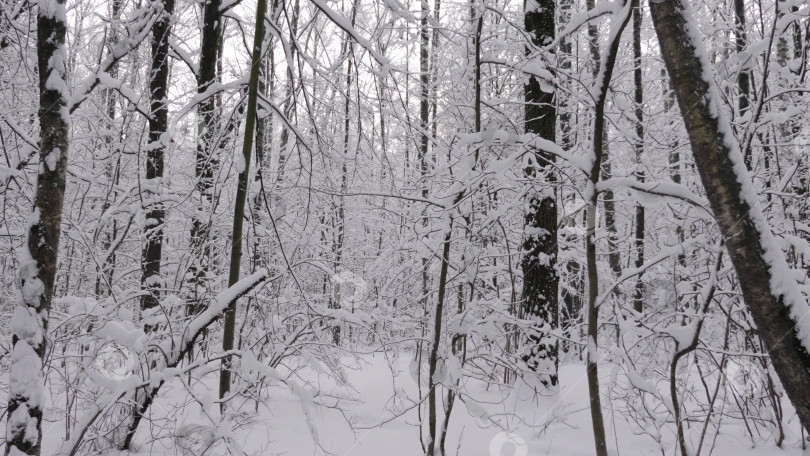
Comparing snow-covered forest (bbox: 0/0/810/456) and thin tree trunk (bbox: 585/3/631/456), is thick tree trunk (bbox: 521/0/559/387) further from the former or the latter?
thin tree trunk (bbox: 585/3/631/456)

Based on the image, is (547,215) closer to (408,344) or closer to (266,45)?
(266,45)

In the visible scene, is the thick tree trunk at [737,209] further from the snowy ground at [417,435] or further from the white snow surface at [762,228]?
the snowy ground at [417,435]

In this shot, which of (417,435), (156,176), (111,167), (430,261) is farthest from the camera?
(111,167)

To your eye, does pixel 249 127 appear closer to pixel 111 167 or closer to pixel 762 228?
pixel 762 228

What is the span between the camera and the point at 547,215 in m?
5.64

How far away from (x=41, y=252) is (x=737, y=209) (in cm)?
311

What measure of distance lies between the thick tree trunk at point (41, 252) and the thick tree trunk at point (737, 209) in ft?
9.27

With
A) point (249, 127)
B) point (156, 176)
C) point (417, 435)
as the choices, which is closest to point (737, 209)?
point (249, 127)

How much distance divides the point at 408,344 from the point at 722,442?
701cm

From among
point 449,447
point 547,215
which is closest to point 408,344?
point 547,215

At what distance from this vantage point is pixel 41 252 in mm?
2367

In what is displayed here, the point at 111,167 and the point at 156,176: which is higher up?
the point at 111,167

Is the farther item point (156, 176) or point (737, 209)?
point (156, 176)

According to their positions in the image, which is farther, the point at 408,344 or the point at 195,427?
the point at 408,344
